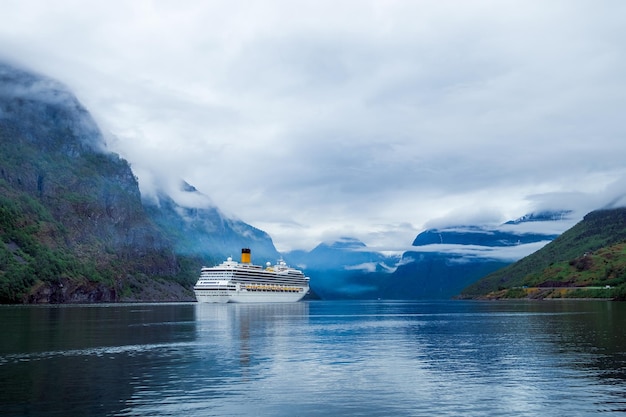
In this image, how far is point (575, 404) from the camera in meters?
45.2

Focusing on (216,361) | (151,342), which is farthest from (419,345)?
(151,342)

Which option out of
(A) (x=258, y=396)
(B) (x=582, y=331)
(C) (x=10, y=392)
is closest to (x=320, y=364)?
(A) (x=258, y=396)

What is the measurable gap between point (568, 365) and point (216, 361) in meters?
38.5

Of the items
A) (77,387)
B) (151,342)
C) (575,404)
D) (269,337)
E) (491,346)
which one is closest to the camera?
(575,404)

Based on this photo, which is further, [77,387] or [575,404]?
[77,387]

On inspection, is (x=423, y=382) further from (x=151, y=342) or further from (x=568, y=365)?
(x=151, y=342)

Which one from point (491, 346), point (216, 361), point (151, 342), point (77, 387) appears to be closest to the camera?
point (77, 387)

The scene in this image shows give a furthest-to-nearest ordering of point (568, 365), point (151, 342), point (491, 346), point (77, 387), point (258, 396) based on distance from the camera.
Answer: point (151, 342), point (491, 346), point (568, 365), point (77, 387), point (258, 396)

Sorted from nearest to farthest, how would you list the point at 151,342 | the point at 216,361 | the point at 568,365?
1. the point at 568,365
2. the point at 216,361
3. the point at 151,342

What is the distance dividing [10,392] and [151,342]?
41843mm

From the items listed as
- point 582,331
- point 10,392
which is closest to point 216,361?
point 10,392

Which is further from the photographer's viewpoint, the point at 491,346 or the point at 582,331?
the point at 582,331

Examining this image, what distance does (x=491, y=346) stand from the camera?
8538cm

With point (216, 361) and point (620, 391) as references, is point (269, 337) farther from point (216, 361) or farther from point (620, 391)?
point (620, 391)
